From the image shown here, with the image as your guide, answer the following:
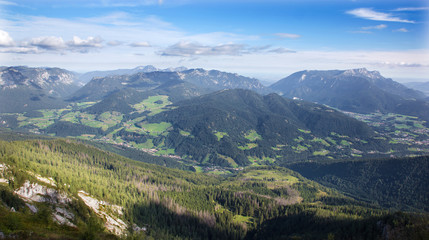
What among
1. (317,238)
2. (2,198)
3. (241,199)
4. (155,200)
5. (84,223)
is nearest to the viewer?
(2,198)

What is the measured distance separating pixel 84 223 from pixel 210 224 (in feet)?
231

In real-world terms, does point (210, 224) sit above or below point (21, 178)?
below

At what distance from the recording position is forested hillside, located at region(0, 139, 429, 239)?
73.3 meters

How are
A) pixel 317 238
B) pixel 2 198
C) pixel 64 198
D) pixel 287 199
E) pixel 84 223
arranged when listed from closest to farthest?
pixel 2 198
pixel 84 223
pixel 64 198
pixel 317 238
pixel 287 199

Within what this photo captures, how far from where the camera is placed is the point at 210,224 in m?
135

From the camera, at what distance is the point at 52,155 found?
17100 cm

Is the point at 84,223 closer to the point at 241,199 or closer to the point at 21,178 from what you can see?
the point at 21,178

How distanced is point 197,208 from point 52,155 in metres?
108

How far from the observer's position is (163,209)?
457 feet

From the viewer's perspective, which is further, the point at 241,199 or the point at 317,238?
the point at 241,199

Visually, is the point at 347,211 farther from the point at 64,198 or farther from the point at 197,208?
the point at 64,198

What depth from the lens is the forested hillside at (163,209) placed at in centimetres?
7331

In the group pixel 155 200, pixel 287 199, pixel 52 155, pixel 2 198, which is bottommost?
pixel 287 199

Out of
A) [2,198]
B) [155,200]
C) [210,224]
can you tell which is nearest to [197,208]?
[210,224]
